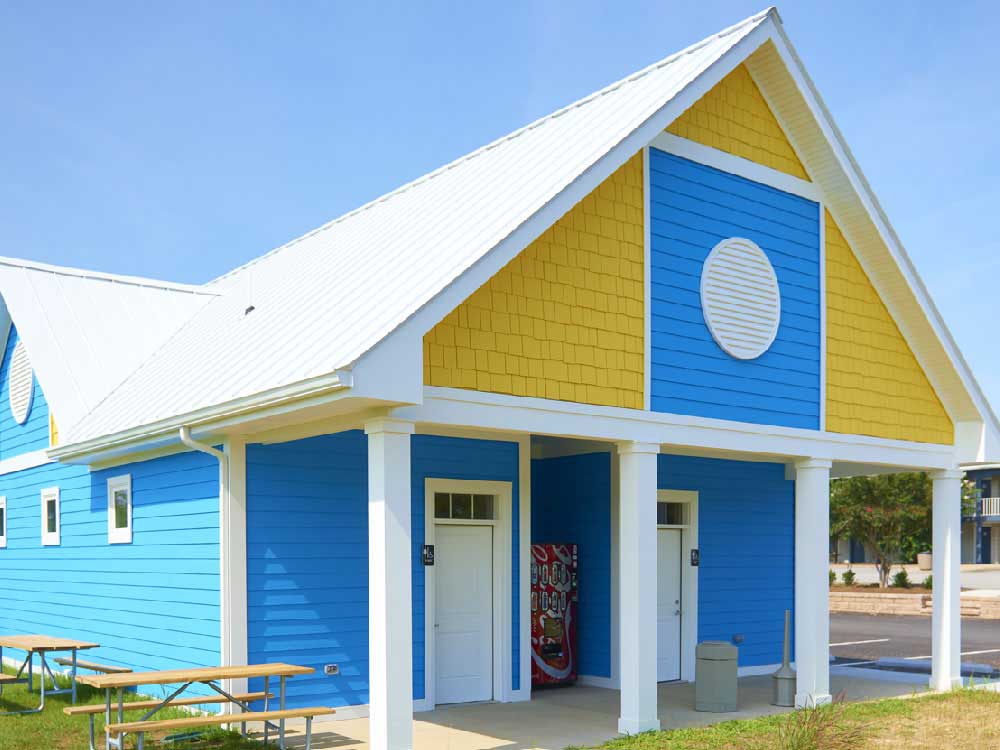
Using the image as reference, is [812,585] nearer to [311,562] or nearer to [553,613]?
[553,613]

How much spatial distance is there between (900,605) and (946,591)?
17.1 metres

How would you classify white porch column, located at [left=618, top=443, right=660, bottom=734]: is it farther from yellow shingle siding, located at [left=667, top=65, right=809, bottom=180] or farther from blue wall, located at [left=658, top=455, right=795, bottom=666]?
blue wall, located at [left=658, top=455, right=795, bottom=666]

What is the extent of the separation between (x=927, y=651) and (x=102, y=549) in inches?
551

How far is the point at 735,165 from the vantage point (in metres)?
11.8

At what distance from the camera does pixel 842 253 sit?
43.1 ft

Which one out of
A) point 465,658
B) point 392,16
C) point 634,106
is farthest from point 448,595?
point 392,16

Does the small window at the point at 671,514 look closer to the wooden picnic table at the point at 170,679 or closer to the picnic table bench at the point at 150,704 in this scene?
the picnic table bench at the point at 150,704

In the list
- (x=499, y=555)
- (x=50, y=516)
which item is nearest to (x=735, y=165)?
(x=499, y=555)

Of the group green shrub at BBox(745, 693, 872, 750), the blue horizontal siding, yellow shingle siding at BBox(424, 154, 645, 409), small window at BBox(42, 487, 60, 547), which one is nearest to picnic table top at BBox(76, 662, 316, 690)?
the blue horizontal siding

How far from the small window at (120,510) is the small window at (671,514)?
662cm

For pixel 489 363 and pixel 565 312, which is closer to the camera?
pixel 489 363

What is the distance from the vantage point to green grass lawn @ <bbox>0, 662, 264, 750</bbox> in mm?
9727

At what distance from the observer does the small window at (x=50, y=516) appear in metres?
15.5

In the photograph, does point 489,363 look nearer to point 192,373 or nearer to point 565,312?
point 565,312
